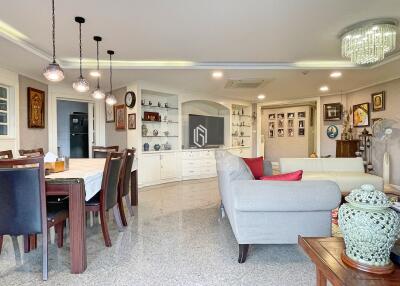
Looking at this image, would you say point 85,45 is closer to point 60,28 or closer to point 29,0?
point 60,28

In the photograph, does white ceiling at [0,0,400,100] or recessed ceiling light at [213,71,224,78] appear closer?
white ceiling at [0,0,400,100]

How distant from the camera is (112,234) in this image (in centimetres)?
285

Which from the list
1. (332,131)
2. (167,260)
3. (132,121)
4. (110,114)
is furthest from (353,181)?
(110,114)

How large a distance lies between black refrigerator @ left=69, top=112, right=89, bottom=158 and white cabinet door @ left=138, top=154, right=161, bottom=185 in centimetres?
264

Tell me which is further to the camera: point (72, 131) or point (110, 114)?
point (72, 131)

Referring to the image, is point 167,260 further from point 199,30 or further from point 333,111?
point 333,111

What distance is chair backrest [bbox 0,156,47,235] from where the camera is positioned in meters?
1.82

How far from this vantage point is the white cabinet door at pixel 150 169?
5.50 metres

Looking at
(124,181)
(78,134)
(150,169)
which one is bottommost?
(150,169)

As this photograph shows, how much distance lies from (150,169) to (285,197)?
3991 mm

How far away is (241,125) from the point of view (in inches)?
326

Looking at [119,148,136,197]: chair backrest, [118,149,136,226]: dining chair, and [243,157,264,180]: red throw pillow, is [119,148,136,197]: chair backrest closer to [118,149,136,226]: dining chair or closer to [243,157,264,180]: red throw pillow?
[118,149,136,226]: dining chair

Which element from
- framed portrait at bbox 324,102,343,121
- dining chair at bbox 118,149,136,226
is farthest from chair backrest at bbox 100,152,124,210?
Result: framed portrait at bbox 324,102,343,121

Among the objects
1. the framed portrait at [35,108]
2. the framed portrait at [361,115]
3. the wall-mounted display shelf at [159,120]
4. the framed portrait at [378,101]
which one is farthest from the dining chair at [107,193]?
the framed portrait at [361,115]
